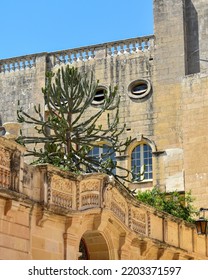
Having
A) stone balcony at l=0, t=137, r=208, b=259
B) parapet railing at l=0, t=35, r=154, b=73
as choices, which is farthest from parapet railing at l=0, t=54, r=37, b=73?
stone balcony at l=0, t=137, r=208, b=259

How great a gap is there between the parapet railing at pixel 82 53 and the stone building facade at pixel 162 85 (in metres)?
0.04

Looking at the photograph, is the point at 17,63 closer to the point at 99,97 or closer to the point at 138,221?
the point at 99,97

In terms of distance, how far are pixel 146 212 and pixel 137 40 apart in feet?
47.5

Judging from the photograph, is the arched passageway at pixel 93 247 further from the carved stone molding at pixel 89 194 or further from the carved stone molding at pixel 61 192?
the carved stone molding at pixel 61 192

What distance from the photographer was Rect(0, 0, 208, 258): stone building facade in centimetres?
3184

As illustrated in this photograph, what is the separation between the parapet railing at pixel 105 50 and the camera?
34.6 metres

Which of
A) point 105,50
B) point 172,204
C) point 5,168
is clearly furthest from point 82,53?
point 5,168

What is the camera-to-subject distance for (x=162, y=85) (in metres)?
33.8

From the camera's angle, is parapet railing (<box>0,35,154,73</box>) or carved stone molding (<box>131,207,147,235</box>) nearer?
carved stone molding (<box>131,207,147,235</box>)

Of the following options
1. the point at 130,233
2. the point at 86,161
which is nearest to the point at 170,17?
the point at 86,161

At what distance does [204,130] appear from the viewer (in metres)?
31.2

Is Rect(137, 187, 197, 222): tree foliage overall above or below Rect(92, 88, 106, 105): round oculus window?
below

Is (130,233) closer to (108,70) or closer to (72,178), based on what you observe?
(72,178)

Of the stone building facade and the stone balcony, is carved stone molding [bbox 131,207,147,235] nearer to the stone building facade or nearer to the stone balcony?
the stone balcony
